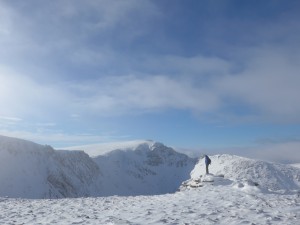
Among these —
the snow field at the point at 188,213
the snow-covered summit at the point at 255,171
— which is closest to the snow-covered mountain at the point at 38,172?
the snow-covered summit at the point at 255,171

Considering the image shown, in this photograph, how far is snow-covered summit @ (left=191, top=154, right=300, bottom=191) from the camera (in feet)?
343

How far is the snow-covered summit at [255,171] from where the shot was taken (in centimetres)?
10462

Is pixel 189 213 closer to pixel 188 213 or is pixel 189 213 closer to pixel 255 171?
pixel 188 213

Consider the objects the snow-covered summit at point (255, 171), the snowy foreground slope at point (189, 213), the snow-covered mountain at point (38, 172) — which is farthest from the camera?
the snow-covered mountain at point (38, 172)

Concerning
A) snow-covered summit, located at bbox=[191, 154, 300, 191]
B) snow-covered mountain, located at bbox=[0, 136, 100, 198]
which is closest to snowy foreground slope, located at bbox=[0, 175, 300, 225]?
snow-covered summit, located at bbox=[191, 154, 300, 191]

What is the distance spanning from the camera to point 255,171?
11500 centimetres

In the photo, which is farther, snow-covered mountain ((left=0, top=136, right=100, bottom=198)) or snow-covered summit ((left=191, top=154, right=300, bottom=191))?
snow-covered mountain ((left=0, top=136, right=100, bottom=198))

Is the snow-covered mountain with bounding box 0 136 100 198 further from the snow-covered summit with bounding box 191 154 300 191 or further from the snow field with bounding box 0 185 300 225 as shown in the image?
the snow field with bounding box 0 185 300 225

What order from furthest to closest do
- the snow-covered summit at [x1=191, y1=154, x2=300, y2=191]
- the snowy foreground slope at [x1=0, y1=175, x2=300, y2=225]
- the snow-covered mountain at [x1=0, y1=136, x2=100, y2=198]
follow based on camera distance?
the snow-covered mountain at [x1=0, y1=136, x2=100, y2=198] → the snow-covered summit at [x1=191, y1=154, x2=300, y2=191] → the snowy foreground slope at [x1=0, y1=175, x2=300, y2=225]

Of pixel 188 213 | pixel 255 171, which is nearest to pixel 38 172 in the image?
pixel 255 171

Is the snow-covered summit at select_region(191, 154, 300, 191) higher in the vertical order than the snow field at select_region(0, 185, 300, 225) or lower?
higher

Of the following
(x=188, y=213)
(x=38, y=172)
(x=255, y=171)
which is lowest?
(x=188, y=213)

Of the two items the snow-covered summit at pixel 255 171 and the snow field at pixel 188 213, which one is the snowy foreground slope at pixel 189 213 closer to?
the snow field at pixel 188 213

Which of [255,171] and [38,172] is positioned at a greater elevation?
[255,171]
